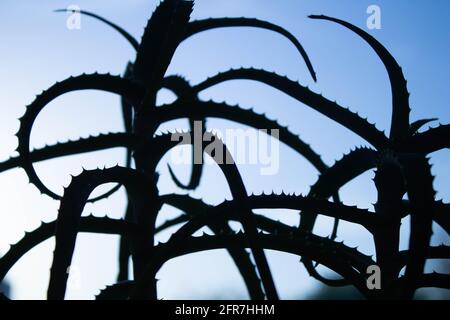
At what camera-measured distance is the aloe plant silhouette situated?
95cm

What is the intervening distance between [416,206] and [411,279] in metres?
0.11

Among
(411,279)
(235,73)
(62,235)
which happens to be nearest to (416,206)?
(411,279)

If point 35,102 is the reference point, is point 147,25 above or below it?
above

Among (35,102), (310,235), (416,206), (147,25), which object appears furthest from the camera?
(147,25)

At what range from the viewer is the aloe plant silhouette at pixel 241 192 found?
95 centimetres

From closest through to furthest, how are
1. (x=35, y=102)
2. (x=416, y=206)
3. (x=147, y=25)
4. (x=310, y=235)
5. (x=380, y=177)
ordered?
(x=416, y=206) → (x=380, y=177) → (x=310, y=235) → (x=35, y=102) → (x=147, y=25)

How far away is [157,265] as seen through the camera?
1050 millimetres

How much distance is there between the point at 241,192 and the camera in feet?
3.53

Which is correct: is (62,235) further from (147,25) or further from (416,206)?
(147,25)

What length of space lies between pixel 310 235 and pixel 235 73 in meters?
0.45
